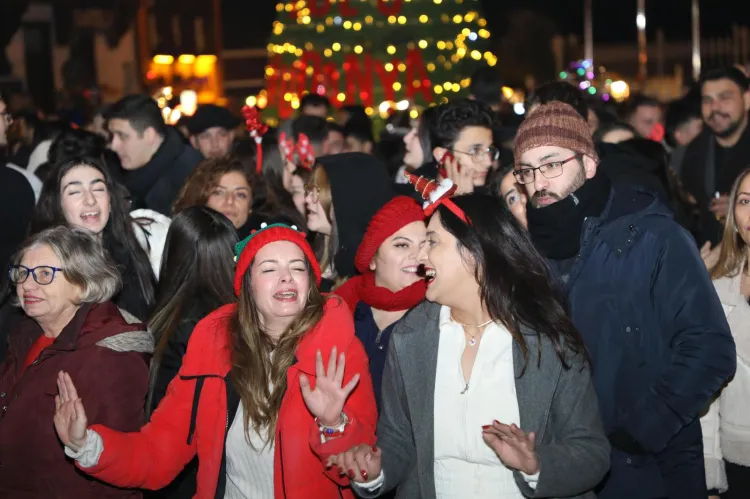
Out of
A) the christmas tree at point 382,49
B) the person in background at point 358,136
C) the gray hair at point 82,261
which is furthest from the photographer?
the christmas tree at point 382,49

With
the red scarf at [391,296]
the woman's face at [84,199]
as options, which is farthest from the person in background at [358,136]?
the red scarf at [391,296]

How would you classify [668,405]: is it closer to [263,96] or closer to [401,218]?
[401,218]

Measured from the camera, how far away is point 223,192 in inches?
264

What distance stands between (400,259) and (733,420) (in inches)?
65.4

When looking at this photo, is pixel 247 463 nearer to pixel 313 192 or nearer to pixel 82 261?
pixel 82 261

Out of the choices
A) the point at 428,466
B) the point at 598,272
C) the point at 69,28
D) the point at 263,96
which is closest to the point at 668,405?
the point at 598,272

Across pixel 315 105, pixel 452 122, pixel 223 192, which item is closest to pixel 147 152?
pixel 223 192

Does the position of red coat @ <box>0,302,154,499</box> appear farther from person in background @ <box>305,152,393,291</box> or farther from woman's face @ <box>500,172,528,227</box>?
woman's face @ <box>500,172,528,227</box>

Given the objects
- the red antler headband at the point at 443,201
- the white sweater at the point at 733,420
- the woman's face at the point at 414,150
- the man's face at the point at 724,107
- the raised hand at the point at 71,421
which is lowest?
the white sweater at the point at 733,420

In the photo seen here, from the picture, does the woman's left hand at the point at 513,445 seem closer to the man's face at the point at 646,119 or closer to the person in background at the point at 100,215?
the person in background at the point at 100,215

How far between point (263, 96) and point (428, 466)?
15.8 meters

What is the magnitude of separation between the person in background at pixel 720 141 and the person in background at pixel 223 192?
10.6 feet

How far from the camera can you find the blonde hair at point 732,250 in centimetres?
468

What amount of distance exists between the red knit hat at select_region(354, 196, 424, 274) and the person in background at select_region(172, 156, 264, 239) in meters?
1.79
